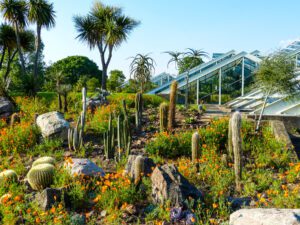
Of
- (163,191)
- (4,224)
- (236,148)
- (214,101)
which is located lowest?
(4,224)

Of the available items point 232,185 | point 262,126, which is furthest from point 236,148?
point 262,126

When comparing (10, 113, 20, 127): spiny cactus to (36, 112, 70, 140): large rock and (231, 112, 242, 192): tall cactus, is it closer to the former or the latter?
(36, 112, 70, 140): large rock

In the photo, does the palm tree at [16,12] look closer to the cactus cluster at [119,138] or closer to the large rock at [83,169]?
the cactus cluster at [119,138]

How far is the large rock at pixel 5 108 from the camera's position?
11.6 m

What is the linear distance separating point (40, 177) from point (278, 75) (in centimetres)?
811

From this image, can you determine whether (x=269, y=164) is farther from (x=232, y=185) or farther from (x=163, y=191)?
(x=163, y=191)

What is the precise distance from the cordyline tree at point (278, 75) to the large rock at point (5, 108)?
902 centimetres

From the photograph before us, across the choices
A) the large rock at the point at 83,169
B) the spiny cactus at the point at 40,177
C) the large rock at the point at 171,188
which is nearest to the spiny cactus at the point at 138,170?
the large rock at the point at 171,188

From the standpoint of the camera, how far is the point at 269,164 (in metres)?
6.98

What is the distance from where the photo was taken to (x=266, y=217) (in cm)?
331

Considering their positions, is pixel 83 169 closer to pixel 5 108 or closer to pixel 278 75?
pixel 278 75

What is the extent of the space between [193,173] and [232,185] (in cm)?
79

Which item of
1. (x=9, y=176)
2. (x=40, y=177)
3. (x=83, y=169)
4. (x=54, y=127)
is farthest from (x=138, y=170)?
(x=54, y=127)

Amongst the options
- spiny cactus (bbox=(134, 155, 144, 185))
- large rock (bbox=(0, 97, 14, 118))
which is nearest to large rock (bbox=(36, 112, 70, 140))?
large rock (bbox=(0, 97, 14, 118))
